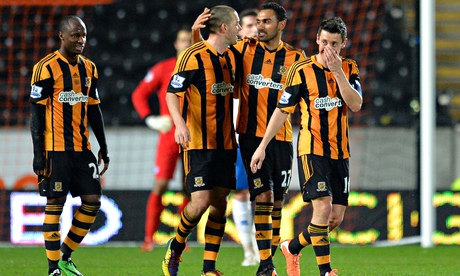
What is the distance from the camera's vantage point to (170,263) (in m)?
5.62

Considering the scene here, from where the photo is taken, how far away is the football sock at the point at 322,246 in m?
5.10

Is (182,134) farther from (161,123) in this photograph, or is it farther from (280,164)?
(161,123)

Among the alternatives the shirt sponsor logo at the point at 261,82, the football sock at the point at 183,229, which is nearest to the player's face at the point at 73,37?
the shirt sponsor logo at the point at 261,82

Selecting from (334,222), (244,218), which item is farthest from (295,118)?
(334,222)

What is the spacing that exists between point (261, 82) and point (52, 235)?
5.49ft

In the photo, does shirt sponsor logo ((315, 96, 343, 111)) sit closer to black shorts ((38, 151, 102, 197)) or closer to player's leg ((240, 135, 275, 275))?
player's leg ((240, 135, 275, 275))

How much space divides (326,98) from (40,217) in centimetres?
470

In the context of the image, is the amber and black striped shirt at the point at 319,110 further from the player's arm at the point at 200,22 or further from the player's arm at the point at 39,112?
the player's arm at the point at 39,112

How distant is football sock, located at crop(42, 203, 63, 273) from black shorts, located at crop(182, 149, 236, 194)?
0.87m

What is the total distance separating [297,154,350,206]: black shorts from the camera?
5.14 metres

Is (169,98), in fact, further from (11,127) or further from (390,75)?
(390,75)

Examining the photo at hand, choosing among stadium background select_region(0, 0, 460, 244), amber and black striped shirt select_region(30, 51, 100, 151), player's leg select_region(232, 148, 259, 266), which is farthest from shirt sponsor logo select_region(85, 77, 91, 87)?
stadium background select_region(0, 0, 460, 244)

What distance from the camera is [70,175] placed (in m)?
5.57

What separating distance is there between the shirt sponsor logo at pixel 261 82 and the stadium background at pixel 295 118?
3.64 m
